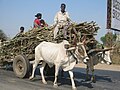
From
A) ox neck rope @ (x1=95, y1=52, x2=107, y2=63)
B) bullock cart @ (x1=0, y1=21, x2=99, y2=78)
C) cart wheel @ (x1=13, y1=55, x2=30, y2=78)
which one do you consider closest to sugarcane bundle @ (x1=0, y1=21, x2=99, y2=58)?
bullock cart @ (x1=0, y1=21, x2=99, y2=78)

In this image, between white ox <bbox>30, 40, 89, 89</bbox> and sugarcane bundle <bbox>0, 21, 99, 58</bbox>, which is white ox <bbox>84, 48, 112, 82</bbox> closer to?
sugarcane bundle <bbox>0, 21, 99, 58</bbox>

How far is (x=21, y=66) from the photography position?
12.5 meters

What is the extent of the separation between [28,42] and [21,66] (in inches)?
38.5

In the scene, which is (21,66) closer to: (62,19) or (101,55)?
(62,19)

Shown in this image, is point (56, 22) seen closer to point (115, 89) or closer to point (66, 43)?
point (66, 43)

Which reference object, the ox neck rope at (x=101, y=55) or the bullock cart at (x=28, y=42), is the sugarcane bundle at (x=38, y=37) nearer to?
the bullock cart at (x=28, y=42)

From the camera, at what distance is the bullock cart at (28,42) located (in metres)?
11.3

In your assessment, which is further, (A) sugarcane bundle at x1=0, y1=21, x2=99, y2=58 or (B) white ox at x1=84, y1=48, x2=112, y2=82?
(B) white ox at x1=84, y1=48, x2=112, y2=82

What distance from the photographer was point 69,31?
11273 mm

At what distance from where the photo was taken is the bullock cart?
37.1ft

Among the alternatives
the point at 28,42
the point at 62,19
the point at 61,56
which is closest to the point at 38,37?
the point at 28,42

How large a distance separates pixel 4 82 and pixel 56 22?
2830 millimetres

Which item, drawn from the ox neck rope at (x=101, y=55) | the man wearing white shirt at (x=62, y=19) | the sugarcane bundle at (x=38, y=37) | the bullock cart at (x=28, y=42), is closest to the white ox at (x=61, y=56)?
the bullock cart at (x=28, y=42)

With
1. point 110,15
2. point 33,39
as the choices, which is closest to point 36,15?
point 33,39
